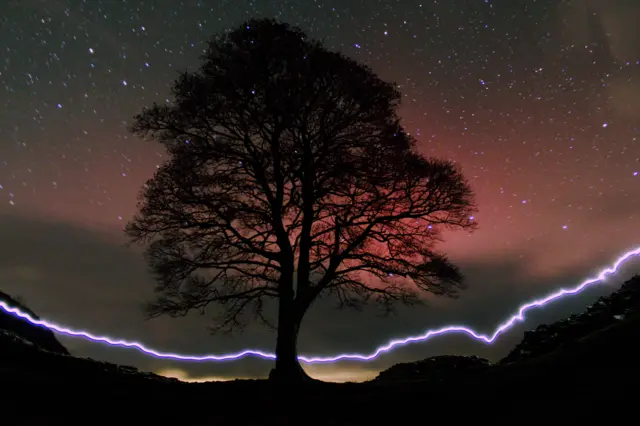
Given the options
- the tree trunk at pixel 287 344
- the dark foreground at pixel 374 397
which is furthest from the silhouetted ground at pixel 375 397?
the tree trunk at pixel 287 344

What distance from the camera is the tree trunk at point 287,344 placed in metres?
10.6

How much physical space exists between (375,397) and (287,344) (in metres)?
4.54

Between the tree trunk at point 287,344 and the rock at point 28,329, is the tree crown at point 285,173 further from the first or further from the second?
the rock at point 28,329

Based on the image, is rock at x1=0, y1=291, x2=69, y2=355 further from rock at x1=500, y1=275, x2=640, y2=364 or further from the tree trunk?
rock at x1=500, y1=275, x2=640, y2=364

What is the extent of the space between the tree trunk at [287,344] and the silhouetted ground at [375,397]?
2.77 metres

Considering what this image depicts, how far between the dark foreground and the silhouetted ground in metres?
0.01

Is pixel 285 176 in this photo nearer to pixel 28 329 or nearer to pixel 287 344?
pixel 287 344

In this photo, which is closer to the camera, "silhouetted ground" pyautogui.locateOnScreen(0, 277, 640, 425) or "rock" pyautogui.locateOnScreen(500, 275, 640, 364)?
"silhouetted ground" pyautogui.locateOnScreen(0, 277, 640, 425)

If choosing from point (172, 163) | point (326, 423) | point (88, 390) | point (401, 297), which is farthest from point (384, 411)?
point (172, 163)

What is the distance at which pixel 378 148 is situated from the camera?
11.6 meters

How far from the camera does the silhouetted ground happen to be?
5.27 meters

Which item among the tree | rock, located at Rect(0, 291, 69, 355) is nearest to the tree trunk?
the tree

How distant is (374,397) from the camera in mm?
6617

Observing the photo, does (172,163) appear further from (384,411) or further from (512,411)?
(512,411)
